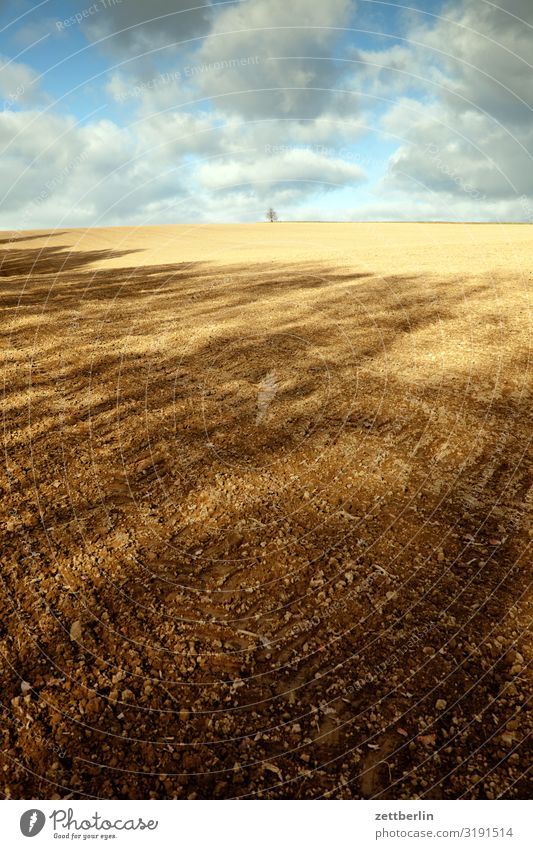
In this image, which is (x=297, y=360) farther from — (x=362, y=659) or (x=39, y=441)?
(x=362, y=659)

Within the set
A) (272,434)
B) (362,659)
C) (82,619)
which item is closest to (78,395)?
(272,434)

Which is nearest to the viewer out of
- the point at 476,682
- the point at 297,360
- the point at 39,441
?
the point at 476,682

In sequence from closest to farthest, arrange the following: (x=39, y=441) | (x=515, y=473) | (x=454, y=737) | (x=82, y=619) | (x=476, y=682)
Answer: (x=454, y=737)
(x=476, y=682)
(x=82, y=619)
(x=515, y=473)
(x=39, y=441)

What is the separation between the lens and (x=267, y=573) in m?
4.68

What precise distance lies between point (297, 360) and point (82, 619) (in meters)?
7.15

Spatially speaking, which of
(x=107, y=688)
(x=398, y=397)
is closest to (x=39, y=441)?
(x=107, y=688)

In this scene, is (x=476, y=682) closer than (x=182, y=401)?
Yes

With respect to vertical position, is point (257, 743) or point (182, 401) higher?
point (182, 401)

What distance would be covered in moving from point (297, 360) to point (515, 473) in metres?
5.26

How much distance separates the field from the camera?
3189 millimetres

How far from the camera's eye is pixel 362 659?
3771 millimetres

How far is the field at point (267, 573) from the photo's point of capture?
126 inches

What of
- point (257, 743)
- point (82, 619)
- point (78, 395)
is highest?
point (78, 395)

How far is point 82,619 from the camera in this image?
4.21 metres
